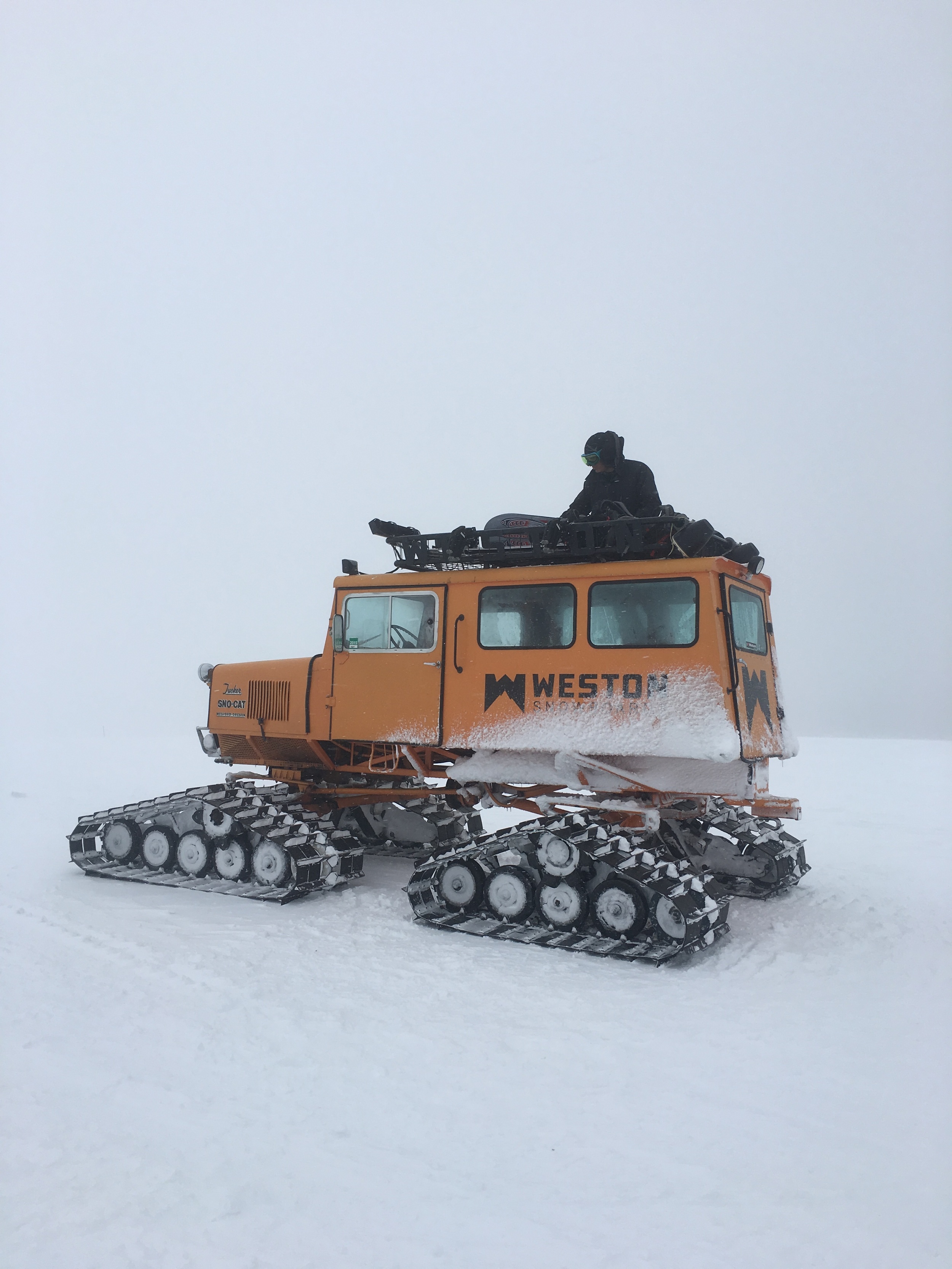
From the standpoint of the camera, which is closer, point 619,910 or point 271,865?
point 619,910

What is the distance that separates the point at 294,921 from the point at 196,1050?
2.72 metres

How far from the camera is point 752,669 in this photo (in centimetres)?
781

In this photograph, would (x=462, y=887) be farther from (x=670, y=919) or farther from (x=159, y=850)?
(x=159, y=850)

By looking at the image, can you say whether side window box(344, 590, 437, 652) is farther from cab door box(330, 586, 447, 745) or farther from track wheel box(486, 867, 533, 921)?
track wheel box(486, 867, 533, 921)

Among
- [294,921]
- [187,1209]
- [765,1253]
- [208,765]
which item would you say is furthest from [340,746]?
[208,765]

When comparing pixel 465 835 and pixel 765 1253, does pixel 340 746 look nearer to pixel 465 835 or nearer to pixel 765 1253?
pixel 465 835

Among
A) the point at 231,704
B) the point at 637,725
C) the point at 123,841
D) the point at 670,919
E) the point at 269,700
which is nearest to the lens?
the point at 670,919

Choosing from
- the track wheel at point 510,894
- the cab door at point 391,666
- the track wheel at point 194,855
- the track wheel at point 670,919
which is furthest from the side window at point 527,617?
the track wheel at point 194,855

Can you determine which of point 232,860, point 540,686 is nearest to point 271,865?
point 232,860

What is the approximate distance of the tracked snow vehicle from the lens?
23.3 feet

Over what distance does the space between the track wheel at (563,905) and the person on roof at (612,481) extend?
3.51 m

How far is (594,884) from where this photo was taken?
703 cm

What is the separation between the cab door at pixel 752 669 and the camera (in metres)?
7.21

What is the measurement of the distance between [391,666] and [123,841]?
148 inches
